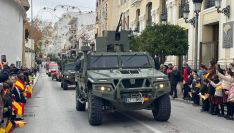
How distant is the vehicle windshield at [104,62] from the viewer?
43.3 feet

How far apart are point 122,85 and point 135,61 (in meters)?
2.03

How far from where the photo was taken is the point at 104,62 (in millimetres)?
13305

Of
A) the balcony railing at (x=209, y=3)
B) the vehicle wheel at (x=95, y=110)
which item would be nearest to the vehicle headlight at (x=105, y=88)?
the vehicle wheel at (x=95, y=110)

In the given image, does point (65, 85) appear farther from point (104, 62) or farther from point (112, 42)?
point (104, 62)

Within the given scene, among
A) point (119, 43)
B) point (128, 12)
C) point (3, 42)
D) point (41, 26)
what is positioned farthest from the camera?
point (41, 26)

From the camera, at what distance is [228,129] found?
1106 cm

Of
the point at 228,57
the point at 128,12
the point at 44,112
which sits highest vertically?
the point at 128,12

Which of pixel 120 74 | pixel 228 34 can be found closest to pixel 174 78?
pixel 228 34

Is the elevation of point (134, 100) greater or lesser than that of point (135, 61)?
lesser

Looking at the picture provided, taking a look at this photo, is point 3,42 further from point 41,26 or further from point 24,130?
point 41,26

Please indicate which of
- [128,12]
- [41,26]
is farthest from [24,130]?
[41,26]

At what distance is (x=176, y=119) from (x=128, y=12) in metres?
36.5

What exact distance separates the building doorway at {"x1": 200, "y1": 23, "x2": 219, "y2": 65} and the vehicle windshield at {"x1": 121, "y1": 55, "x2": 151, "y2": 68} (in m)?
12.6

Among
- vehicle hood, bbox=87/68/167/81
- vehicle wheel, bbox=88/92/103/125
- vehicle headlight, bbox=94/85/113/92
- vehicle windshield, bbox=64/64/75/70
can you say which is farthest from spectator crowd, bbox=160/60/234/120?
vehicle windshield, bbox=64/64/75/70
